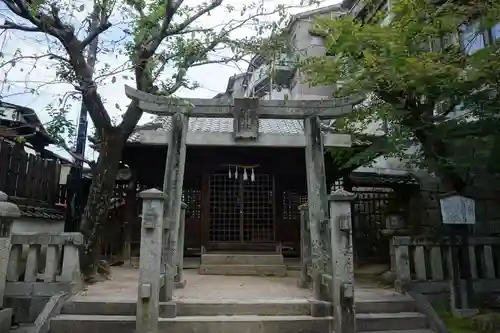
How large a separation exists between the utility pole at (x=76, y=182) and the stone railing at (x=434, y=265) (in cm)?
990

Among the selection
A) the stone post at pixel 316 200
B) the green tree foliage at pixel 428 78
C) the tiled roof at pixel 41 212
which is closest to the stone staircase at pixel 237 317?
the stone post at pixel 316 200

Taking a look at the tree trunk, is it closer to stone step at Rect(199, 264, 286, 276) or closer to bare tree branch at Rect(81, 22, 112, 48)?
bare tree branch at Rect(81, 22, 112, 48)

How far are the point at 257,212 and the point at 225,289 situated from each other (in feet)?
14.7

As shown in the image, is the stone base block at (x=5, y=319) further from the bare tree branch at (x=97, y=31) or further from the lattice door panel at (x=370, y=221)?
the lattice door panel at (x=370, y=221)

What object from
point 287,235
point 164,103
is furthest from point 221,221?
point 164,103

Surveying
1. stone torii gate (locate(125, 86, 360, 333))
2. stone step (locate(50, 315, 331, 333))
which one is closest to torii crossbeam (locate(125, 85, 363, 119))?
stone torii gate (locate(125, 86, 360, 333))

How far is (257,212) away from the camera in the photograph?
12.8 meters

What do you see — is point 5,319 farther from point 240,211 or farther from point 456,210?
point 456,210

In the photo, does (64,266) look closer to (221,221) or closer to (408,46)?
(221,221)

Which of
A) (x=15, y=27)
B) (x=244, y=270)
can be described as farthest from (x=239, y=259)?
(x=15, y=27)

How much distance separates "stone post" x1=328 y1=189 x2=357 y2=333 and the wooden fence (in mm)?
7786

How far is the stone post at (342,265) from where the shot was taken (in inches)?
251

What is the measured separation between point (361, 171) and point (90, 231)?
9.10 metres

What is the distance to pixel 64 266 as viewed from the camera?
24.1 feet
